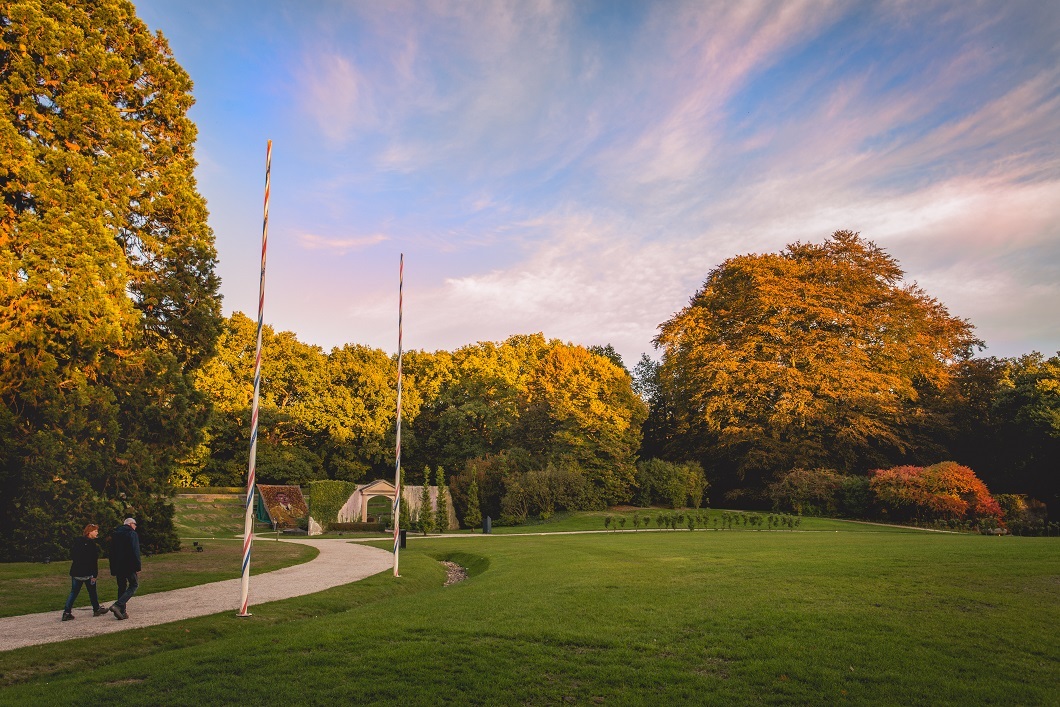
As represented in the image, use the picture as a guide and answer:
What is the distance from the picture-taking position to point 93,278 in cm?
1925

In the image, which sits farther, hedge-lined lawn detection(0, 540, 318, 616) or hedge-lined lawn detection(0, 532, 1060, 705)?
hedge-lined lawn detection(0, 540, 318, 616)

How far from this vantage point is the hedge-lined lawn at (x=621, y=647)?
666 centimetres

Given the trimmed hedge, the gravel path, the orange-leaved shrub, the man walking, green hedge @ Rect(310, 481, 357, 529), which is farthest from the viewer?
the trimmed hedge

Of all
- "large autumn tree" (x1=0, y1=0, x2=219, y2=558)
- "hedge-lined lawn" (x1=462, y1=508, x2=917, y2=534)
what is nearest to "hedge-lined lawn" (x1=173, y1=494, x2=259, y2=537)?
"hedge-lined lawn" (x1=462, y1=508, x2=917, y2=534)

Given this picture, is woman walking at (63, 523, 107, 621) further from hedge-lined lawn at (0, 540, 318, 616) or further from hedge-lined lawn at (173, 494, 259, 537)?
hedge-lined lawn at (173, 494, 259, 537)

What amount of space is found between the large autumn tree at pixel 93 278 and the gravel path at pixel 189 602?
6.56 m

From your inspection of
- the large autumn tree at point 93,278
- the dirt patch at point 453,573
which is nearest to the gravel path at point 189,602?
the dirt patch at point 453,573

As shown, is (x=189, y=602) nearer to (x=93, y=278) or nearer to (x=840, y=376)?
(x=93, y=278)

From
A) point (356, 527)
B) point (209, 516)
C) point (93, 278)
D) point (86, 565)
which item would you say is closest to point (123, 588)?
point (86, 565)

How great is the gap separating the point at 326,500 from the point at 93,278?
71.5ft

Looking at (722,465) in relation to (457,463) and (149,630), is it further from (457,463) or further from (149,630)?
(149,630)

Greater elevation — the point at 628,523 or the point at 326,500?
the point at 326,500

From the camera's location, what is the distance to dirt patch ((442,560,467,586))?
18.1m

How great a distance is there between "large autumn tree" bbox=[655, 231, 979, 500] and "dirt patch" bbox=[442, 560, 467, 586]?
24.5m
